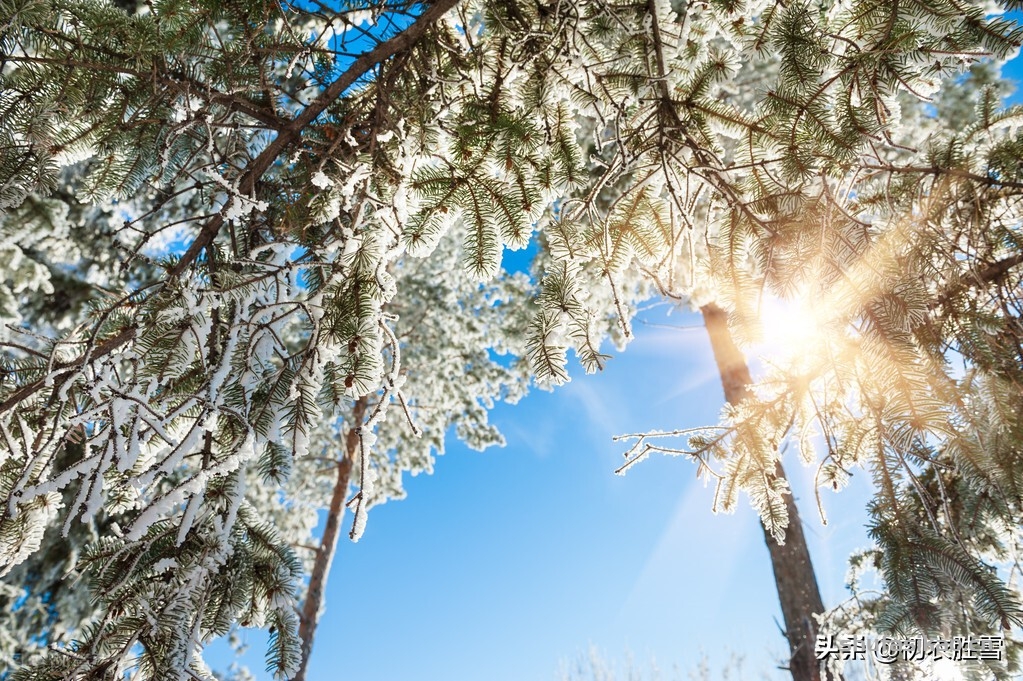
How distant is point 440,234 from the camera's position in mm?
1828

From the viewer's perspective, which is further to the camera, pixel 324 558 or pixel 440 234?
pixel 324 558

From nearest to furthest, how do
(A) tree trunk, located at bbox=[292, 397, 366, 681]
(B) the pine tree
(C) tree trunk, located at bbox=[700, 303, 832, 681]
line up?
(B) the pine tree < (C) tree trunk, located at bbox=[700, 303, 832, 681] < (A) tree trunk, located at bbox=[292, 397, 366, 681]

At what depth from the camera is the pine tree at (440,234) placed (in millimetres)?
1354

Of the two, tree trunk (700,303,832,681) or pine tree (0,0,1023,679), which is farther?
tree trunk (700,303,832,681)

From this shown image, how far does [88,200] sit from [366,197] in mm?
1241

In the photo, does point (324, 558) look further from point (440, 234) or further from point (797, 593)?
point (440, 234)

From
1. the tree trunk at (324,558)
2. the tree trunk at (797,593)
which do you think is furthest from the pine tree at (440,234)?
the tree trunk at (324,558)

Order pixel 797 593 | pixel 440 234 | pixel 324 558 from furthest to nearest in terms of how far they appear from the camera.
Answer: pixel 324 558
pixel 797 593
pixel 440 234

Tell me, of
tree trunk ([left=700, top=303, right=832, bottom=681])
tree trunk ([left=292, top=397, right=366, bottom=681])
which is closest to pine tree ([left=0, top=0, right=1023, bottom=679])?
tree trunk ([left=700, top=303, right=832, bottom=681])

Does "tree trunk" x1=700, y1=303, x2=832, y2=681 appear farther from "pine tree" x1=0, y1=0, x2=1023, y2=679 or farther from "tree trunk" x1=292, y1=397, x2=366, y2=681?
"tree trunk" x1=292, y1=397, x2=366, y2=681

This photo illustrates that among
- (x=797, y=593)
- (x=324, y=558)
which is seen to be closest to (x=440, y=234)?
(x=797, y=593)

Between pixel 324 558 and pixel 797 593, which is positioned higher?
pixel 324 558

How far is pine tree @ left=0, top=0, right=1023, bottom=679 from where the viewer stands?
1354 mm

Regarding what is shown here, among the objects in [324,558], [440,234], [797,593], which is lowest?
[797,593]
